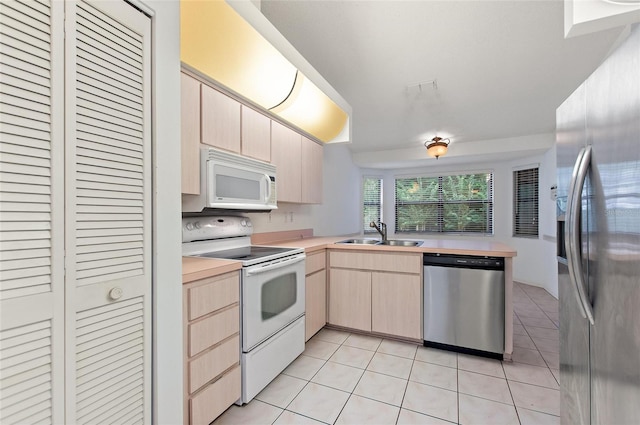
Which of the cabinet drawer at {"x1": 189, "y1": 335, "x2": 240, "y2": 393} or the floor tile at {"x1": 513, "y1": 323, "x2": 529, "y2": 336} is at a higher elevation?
the cabinet drawer at {"x1": 189, "y1": 335, "x2": 240, "y2": 393}

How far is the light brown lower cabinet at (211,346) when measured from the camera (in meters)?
1.40

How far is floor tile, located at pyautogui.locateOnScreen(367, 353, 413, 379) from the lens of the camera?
7.04 ft

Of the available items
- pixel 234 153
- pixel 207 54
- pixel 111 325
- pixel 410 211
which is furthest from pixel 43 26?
pixel 410 211

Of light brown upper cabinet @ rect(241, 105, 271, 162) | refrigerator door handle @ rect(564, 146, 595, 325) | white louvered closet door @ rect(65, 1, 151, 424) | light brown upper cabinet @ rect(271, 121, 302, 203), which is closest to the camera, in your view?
white louvered closet door @ rect(65, 1, 151, 424)

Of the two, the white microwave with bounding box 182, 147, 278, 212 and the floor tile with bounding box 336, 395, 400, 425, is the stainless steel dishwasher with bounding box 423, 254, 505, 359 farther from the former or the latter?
the white microwave with bounding box 182, 147, 278, 212

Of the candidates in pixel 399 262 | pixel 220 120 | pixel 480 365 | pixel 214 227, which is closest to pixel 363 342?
pixel 399 262

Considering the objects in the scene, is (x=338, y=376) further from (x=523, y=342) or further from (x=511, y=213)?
(x=511, y=213)

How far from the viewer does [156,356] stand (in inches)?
42.9

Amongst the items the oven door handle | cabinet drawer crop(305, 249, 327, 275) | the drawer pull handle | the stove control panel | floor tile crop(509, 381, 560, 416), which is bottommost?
floor tile crop(509, 381, 560, 416)

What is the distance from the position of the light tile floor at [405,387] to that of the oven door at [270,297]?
0.39m

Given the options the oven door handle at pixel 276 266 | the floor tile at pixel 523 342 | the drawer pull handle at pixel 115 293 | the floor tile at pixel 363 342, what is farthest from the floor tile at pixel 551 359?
the drawer pull handle at pixel 115 293

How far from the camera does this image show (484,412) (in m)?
1.72

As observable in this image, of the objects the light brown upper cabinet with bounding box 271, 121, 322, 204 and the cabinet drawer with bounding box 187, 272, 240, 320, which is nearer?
the cabinet drawer with bounding box 187, 272, 240, 320

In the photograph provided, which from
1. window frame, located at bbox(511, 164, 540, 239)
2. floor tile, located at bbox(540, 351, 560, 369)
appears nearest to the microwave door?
floor tile, located at bbox(540, 351, 560, 369)
